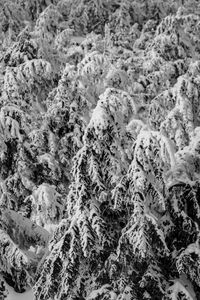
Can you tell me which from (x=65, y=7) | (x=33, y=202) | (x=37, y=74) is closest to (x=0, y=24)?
(x=65, y=7)

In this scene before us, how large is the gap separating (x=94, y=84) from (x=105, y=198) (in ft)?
19.5

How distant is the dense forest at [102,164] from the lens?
6344 mm

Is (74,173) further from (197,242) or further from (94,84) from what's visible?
(94,84)

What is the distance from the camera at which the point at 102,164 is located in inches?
274

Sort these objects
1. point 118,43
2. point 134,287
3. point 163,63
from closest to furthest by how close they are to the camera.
Result: point 134,287
point 163,63
point 118,43

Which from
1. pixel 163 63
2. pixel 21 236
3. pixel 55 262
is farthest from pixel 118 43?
pixel 55 262

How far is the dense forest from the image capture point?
6.34 metres

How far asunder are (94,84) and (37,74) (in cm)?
162

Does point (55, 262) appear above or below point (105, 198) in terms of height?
below

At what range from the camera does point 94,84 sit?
39.8 ft

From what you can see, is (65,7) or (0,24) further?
(65,7)

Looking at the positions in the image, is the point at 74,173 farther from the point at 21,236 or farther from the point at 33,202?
the point at 33,202

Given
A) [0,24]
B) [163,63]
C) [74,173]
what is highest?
[0,24]

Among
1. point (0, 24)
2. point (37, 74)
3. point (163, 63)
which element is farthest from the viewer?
point (0, 24)
